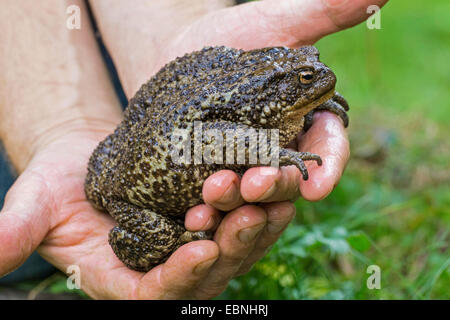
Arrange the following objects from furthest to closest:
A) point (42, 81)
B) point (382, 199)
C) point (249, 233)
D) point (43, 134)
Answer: point (382, 199)
point (42, 81)
point (43, 134)
point (249, 233)

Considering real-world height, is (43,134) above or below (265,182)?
below

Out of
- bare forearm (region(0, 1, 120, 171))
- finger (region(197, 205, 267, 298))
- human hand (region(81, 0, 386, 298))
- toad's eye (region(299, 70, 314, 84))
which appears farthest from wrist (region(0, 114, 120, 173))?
toad's eye (region(299, 70, 314, 84))

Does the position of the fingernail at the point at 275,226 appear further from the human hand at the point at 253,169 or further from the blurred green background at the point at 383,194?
the blurred green background at the point at 383,194

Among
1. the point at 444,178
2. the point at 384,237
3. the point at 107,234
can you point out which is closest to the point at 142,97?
the point at 107,234

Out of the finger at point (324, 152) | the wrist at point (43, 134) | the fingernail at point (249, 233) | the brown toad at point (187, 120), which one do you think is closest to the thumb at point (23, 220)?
the brown toad at point (187, 120)

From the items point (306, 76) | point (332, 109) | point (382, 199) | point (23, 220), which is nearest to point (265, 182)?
point (306, 76)

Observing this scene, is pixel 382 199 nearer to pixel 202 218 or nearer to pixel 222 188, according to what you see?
pixel 202 218

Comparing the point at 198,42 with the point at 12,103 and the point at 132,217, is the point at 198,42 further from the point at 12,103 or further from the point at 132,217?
the point at 12,103

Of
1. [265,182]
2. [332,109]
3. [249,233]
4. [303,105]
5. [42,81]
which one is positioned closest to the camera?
[265,182]
